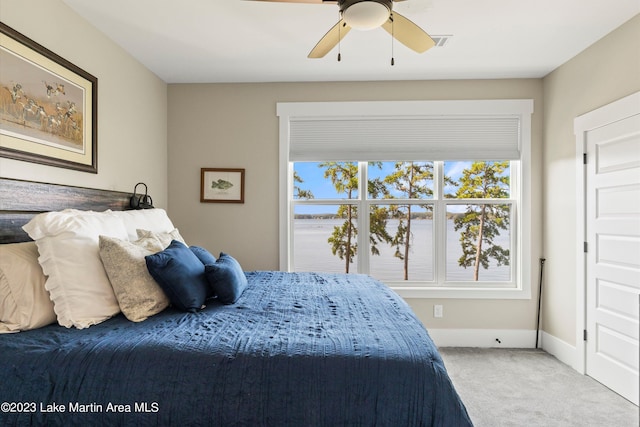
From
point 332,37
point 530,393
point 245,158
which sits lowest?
point 530,393

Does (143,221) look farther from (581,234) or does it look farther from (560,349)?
(560,349)

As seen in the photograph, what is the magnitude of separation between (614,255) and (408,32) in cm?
215

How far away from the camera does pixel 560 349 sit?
10.8ft

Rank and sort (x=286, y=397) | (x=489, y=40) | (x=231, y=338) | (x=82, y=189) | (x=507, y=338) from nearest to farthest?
(x=286, y=397) → (x=231, y=338) → (x=82, y=189) → (x=489, y=40) → (x=507, y=338)

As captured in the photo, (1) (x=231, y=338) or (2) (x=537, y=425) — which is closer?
(1) (x=231, y=338)

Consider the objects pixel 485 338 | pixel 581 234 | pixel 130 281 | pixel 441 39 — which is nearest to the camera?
pixel 130 281

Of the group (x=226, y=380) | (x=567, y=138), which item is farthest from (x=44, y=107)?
(x=567, y=138)

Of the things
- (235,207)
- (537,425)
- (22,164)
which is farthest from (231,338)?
(235,207)

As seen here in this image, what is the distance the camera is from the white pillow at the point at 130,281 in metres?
1.72

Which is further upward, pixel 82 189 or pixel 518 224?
pixel 82 189

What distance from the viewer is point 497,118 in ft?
11.9

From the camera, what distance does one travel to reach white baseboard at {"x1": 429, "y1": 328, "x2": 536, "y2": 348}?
3586 mm

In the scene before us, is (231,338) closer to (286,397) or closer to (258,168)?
(286,397)

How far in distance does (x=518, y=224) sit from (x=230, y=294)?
2891 millimetres
